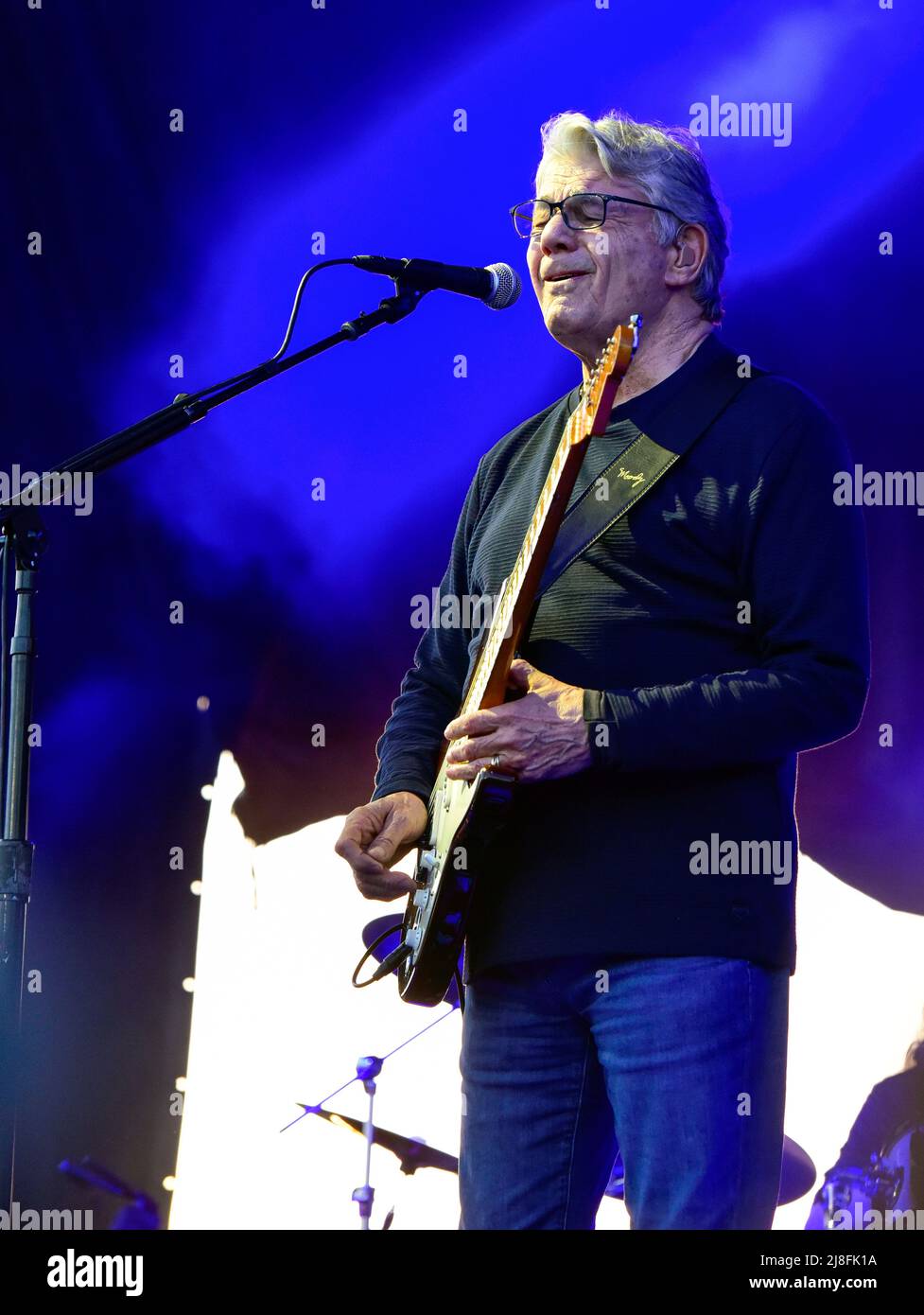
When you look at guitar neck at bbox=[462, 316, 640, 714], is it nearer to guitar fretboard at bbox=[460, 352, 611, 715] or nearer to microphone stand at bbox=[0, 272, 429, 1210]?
guitar fretboard at bbox=[460, 352, 611, 715]

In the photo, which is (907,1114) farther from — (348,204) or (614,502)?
(348,204)

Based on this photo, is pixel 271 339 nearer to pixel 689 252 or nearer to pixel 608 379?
pixel 689 252

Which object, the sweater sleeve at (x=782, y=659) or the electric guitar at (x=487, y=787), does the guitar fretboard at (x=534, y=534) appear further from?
the sweater sleeve at (x=782, y=659)

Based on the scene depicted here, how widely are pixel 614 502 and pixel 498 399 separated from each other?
1.42m

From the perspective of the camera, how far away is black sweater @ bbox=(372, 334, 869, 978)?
175cm

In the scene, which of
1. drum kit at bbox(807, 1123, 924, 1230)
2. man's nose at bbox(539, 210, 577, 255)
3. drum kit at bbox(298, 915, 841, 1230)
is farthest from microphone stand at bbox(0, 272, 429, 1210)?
drum kit at bbox(807, 1123, 924, 1230)

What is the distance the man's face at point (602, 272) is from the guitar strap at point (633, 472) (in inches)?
6.9

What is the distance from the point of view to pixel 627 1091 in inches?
68.5

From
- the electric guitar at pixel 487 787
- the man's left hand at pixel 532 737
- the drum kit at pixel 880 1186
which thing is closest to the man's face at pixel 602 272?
the electric guitar at pixel 487 787

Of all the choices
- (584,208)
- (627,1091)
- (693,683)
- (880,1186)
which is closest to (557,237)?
(584,208)

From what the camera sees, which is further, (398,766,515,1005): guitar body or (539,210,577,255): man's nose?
(539,210,577,255): man's nose

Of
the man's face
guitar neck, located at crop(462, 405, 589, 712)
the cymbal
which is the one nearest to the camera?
guitar neck, located at crop(462, 405, 589, 712)

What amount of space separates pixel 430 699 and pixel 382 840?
1.07ft

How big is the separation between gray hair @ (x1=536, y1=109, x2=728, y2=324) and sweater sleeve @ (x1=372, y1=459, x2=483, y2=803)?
0.52m
